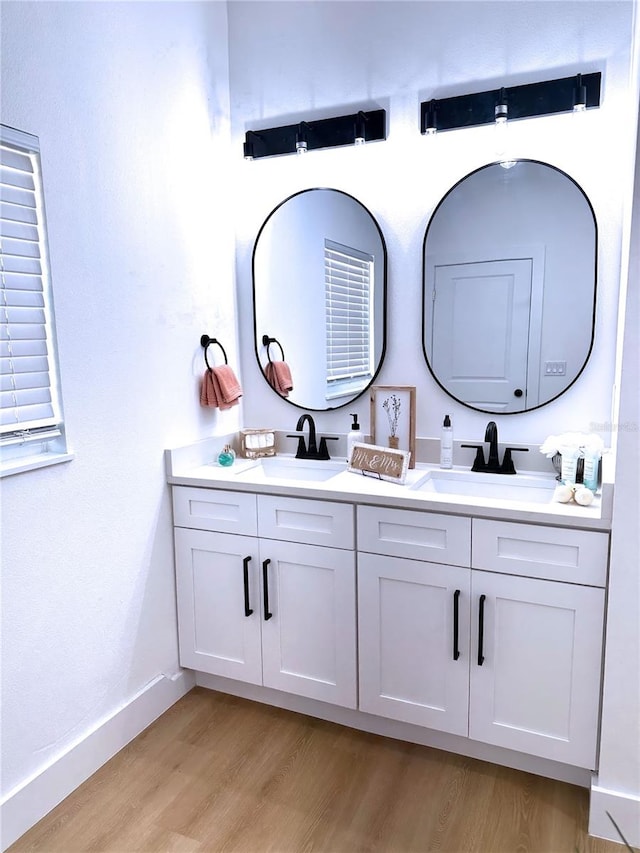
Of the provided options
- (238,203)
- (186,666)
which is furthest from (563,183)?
(186,666)

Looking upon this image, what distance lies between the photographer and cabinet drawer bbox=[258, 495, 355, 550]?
203 centimetres

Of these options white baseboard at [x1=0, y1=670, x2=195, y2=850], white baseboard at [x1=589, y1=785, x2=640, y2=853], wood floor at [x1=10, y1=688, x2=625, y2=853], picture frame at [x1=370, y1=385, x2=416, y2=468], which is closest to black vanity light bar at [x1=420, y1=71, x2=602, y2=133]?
picture frame at [x1=370, y1=385, x2=416, y2=468]

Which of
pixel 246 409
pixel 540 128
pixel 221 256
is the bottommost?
pixel 246 409

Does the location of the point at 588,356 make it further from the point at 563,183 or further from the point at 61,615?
the point at 61,615

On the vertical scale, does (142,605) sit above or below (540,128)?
below

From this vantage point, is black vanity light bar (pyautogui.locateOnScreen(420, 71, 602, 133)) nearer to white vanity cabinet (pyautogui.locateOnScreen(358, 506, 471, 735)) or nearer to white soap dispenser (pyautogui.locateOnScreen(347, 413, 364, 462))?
white soap dispenser (pyautogui.locateOnScreen(347, 413, 364, 462))

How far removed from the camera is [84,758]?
1926 millimetres

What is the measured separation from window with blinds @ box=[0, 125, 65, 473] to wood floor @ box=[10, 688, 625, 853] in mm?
1137

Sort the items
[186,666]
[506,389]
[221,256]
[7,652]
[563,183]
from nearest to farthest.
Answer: [7,652]
[563,183]
[506,389]
[186,666]
[221,256]

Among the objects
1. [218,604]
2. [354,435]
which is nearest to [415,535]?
[354,435]

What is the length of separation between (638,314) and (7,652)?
193 centimetres

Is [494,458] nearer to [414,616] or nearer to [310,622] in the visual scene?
[414,616]

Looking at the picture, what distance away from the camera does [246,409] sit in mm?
2752

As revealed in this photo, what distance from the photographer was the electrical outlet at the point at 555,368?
84.0 inches
